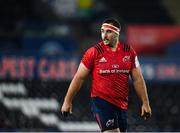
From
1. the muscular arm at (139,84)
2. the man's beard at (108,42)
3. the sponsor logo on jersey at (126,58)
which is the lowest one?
the muscular arm at (139,84)

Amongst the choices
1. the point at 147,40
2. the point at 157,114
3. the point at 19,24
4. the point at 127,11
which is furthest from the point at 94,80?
the point at 127,11

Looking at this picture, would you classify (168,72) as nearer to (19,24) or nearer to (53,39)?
(53,39)

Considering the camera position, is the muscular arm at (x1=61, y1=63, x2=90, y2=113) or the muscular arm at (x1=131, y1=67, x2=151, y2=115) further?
the muscular arm at (x1=131, y1=67, x2=151, y2=115)

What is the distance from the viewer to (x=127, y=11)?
939 inches

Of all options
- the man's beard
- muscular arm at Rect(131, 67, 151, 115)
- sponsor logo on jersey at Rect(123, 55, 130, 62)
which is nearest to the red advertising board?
muscular arm at Rect(131, 67, 151, 115)

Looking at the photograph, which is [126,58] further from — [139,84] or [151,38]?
[151,38]

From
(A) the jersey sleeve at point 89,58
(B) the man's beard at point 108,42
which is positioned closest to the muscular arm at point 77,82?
(A) the jersey sleeve at point 89,58

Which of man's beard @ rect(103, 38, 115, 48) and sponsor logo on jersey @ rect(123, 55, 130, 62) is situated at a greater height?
man's beard @ rect(103, 38, 115, 48)

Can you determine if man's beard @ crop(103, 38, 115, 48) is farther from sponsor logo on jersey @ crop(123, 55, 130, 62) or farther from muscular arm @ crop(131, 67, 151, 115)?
muscular arm @ crop(131, 67, 151, 115)

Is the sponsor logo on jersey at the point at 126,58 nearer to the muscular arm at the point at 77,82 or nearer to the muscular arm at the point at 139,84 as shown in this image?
the muscular arm at the point at 139,84

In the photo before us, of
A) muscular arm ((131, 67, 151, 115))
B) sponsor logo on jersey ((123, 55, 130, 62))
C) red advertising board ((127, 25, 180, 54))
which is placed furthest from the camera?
red advertising board ((127, 25, 180, 54))

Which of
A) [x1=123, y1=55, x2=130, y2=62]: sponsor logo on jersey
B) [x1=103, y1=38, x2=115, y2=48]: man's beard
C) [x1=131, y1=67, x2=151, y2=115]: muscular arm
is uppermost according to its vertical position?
[x1=103, y1=38, x2=115, y2=48]: man's beard

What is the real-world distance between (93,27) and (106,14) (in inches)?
24.6

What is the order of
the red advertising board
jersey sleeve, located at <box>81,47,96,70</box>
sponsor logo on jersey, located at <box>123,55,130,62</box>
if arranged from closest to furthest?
jersey sleeve, located at <box>81,47,96,70</box>, sponsor logo on jersey, located at <box>123,55,130,62</box>, the red advertising board
